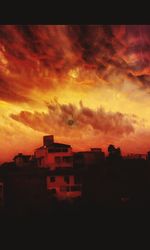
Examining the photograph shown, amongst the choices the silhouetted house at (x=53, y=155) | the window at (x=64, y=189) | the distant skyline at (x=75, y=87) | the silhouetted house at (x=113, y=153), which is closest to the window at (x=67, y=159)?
the silhouetted house at (x=53, y=155)

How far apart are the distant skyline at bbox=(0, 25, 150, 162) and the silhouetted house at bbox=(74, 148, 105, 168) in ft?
0.17

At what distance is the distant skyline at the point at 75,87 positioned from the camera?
9.93 ft

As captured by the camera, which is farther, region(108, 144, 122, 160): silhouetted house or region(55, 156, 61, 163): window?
region(108, 144, 122, 160): silhouetted house

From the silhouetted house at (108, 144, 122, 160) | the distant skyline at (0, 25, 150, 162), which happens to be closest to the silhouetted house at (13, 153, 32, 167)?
the distant skyline at (0, 25, 150, 162)

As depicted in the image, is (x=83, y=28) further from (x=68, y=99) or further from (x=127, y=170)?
(x=127, y=170)

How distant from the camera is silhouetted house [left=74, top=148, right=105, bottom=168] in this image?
3035mm

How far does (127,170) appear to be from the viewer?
10.0 feet

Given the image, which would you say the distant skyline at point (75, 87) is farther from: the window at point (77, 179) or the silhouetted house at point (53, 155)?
the window at point (77, 179)

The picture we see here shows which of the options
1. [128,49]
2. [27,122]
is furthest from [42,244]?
[128,49]

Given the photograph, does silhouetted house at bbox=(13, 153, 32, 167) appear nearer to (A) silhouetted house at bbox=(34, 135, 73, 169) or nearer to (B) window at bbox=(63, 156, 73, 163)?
(A) silhouetted house at bbox=(34, 135, 73, 169)

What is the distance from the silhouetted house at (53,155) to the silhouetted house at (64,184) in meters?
0.06

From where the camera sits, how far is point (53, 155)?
2.96m

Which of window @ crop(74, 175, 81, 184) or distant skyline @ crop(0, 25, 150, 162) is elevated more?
distant skyline @ crop(0, 25, 150, 162)

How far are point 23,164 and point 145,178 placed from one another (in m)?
1.06
